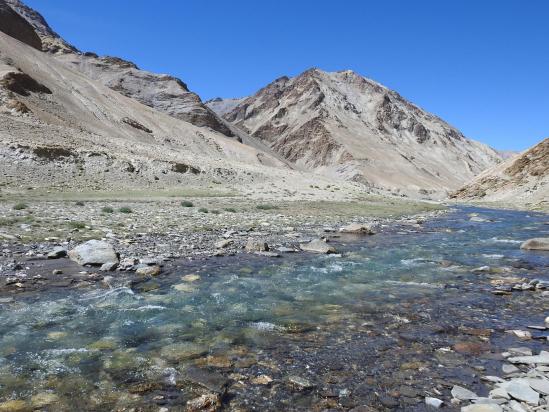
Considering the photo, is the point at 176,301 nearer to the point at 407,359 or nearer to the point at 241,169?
the point at 407,359

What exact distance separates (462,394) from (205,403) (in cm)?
341

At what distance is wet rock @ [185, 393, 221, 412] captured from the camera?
5355 mm

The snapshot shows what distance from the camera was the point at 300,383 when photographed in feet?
19.9

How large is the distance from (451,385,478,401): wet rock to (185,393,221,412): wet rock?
3.15m

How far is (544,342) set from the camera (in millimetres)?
7438

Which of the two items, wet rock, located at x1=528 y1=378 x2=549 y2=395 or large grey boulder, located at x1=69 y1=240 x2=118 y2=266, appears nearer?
wet rock, located at x1=528 y1=378 x2=549 y2=395

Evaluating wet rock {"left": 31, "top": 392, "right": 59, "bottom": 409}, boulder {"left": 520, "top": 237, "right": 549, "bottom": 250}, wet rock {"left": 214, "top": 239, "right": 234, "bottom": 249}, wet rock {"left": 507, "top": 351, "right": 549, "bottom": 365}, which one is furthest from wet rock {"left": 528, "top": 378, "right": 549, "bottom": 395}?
boulder {"left": 520, "top": 237, "right": 549, "bottom": 250}

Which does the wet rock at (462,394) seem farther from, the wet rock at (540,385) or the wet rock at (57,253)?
the wet rock at (57,253)

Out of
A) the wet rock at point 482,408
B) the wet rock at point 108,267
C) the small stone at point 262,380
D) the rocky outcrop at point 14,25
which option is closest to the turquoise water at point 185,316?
the small stone at point 262,380

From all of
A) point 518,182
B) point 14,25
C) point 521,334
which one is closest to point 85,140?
point 521,334

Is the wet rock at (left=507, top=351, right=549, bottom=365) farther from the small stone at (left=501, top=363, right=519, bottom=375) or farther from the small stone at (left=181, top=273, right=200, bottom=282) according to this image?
the small stone at (left=181, top=273, right=200, bottom=282)

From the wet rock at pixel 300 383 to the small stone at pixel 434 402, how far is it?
1.51 metres

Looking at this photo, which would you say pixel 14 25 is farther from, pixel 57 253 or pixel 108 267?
pixel 108 267

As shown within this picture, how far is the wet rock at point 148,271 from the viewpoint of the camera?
11760mm
